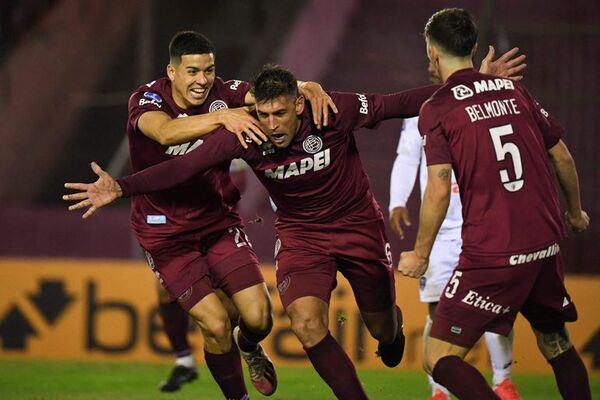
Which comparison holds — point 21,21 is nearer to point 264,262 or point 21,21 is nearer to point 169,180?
point 264,262

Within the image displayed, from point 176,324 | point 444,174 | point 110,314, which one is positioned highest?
point 444,174

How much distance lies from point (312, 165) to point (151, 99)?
1.07m

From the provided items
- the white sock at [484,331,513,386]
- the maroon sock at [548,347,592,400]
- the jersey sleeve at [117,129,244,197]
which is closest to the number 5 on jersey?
the maroon sock at [548,347,592,400]

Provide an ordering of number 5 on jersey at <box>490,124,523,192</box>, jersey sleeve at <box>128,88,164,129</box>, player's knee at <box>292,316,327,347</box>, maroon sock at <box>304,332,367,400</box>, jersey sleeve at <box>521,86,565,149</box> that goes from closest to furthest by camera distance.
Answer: number 5 on jersey at <box>490,124,523,192</box> < jersey sleeve at <box>521,86,565,149</box> < maroon sock at <box>304,332,367,400</box> < player's knee at <box>292,316,327,347</box> < jersey sleeve at <box>128,88,164,129</box>

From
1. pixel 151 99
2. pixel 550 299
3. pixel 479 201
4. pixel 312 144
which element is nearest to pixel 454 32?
pixel 479 201

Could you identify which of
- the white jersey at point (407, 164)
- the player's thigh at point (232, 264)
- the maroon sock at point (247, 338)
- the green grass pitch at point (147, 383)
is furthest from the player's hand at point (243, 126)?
the green grass pitch at point (147, 383)

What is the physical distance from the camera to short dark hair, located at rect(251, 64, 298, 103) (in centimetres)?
575

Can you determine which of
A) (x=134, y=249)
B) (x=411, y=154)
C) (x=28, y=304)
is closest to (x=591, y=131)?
(x=411, y=154)

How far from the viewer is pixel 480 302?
16.8 ft

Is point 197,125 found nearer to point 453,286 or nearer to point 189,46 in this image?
point 189,46

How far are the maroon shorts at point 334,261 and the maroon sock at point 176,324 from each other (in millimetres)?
1951

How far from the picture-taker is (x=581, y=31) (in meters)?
10.0

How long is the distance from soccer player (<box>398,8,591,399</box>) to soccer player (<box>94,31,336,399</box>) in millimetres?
1514

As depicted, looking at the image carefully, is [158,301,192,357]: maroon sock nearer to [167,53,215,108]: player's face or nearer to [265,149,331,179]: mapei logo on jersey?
[167,53,215,108]: player's face
